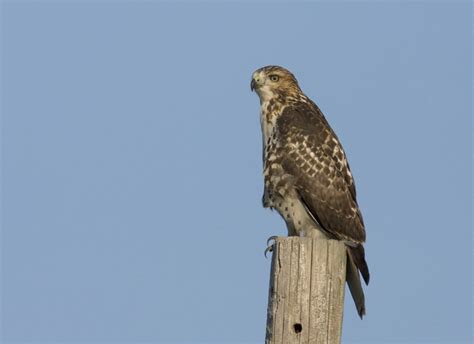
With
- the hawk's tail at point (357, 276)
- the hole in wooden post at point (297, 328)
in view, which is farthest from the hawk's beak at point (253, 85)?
the hole in wooden post at point (297, 328)

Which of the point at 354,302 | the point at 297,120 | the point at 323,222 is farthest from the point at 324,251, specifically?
the point at 297,120

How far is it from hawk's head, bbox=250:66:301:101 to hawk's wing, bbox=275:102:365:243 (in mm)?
505

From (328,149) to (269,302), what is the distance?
2673mm

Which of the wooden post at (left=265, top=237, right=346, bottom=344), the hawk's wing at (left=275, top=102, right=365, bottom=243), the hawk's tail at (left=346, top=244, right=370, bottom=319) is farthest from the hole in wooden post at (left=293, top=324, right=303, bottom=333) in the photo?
the hawk's wing at (left=275, top=102, right=365, bottom=243)

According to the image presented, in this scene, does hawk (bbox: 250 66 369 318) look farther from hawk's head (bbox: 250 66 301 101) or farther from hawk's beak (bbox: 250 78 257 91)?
hawk's beak (bbox: 250 78 257 91)

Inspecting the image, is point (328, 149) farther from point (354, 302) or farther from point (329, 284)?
point (329, 284)

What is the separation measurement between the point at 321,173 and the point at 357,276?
3.96ft

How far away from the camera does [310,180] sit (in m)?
7.21

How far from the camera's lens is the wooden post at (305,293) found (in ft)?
15.9

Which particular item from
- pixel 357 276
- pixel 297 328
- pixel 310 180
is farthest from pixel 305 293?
pixel 310 180

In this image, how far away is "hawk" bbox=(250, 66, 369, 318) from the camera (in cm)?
715

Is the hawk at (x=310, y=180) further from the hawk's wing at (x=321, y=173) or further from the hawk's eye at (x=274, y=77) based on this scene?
the hawk's eye at (x=274, y=77)

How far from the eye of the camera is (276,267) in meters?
5.01

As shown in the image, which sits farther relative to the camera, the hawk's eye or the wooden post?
the hawk's eye
